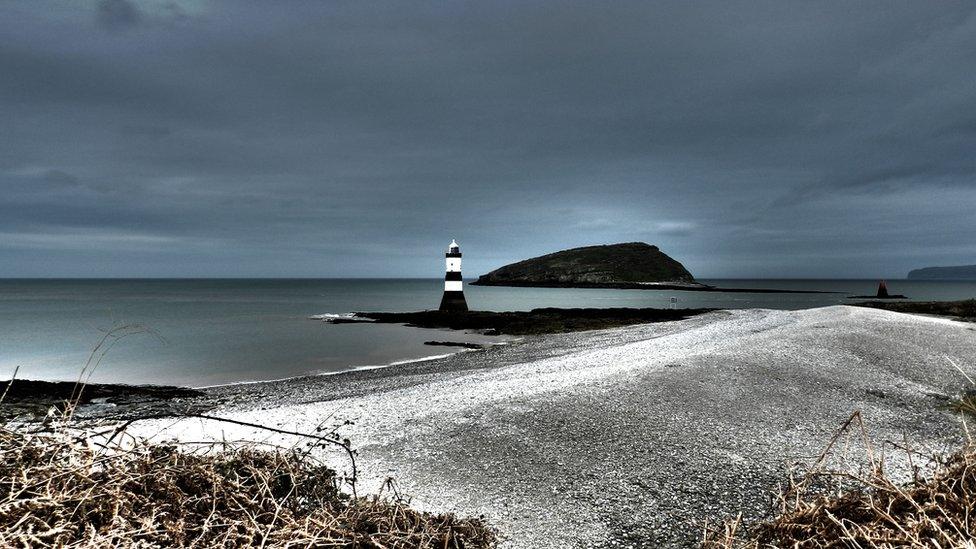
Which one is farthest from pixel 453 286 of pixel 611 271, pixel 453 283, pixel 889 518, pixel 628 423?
pixel 611 271

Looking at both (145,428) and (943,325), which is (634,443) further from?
(943,325)

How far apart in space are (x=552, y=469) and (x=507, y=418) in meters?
2.19

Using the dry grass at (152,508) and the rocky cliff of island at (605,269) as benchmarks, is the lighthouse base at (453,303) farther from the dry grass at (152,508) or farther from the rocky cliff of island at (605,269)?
the rocky cliff of island at (605,269)

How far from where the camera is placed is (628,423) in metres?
8.17

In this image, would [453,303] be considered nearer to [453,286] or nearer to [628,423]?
[453,286]

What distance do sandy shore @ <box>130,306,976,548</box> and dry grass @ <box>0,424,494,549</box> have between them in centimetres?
58

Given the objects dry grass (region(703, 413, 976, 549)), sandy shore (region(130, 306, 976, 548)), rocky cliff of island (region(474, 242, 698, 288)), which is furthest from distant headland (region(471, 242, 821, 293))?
dry grass (region(703, 413, 976, 549))

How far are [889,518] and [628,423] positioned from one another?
6605 millimetres

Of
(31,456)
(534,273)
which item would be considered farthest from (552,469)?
(534,273)

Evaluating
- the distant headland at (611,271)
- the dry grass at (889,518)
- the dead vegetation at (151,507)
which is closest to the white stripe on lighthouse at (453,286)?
the dead vegetation at (151,507)

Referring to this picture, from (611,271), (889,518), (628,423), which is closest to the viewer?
(889,518)

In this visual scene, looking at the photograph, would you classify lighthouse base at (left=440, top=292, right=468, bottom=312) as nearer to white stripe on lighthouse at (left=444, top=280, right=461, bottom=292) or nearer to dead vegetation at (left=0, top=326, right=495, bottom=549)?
white stripe on lighthouse at (left=444, top=280, right=461, bottom=292)

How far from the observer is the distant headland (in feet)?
469

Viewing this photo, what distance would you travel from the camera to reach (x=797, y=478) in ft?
19.9
